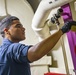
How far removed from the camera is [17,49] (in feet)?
3.85

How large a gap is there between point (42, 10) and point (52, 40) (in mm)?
547

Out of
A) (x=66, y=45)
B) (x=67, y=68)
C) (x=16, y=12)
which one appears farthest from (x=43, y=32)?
(x=16, y=12)

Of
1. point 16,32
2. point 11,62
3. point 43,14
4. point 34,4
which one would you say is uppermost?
point 34,4

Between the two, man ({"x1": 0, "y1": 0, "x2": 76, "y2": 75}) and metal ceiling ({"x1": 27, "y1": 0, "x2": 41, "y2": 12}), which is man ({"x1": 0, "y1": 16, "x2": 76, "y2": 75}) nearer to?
man ({"x1": 0, "y1": 0, "x2": 76, "y2": 75})

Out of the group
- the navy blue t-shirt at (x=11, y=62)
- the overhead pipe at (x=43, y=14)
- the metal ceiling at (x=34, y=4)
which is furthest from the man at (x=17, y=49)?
the metal ceiling at (x=34, y=4)

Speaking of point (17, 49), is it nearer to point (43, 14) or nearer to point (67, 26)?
point (67, 26)

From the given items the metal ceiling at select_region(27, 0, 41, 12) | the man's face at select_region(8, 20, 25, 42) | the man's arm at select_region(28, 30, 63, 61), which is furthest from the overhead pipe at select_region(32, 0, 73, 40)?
the metal ceiling at select_region(27, 0, 41, 12)

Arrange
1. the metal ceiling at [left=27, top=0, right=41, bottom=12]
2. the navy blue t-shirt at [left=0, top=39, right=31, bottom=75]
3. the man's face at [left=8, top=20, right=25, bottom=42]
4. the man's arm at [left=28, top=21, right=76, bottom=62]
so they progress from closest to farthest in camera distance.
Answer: the man's arm at [left=28, top=21, right=76, bottom=62], the navy blue t-shirt at [left=0, top=39, right=31, bottom=75], the man's face at [left=8, top=20, right=25, bottom=42], the metal ceiling at [left=27, top=0, right=41, bottom=12]

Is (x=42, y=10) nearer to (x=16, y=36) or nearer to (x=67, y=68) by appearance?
(x=16, y=36)

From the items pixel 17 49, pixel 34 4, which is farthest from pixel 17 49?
pixel 34 4

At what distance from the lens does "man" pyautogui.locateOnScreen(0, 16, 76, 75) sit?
1113 mm

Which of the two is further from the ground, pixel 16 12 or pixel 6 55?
pixel 16 12

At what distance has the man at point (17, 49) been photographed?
3.65 feet

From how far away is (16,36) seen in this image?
1.37 m
